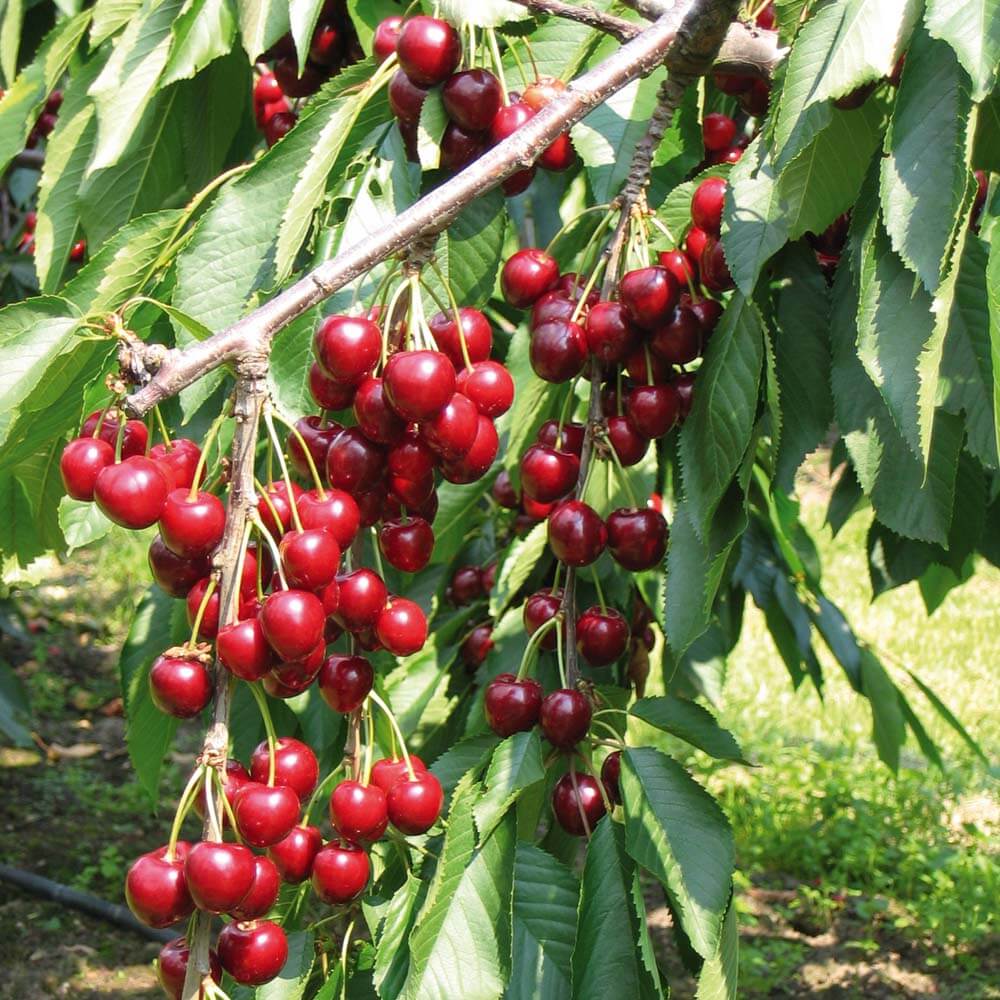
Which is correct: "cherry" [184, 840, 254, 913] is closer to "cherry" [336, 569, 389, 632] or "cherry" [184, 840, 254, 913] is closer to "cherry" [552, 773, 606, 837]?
"cherry" [336, 569, 389, 632]

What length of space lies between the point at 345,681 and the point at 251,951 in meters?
0.18

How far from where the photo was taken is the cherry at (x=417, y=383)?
2.61 feet

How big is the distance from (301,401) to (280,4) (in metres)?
0.38

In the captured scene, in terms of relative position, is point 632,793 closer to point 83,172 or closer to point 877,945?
point 83,172

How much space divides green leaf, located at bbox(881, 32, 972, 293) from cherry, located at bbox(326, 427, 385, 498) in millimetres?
367

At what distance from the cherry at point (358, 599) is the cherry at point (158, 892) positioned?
19 cm

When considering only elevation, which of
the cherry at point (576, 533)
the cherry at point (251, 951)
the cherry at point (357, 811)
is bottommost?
the cherry at point (251, 951)

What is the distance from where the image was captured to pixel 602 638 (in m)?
1.09

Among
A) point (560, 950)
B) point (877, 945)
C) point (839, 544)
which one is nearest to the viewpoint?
point (560, 950)

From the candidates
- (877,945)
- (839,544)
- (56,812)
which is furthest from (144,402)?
(839,544)

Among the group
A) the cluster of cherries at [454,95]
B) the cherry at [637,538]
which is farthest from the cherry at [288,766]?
the cluster of cherries at [454,95]

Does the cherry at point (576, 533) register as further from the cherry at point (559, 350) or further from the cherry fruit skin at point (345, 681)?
the cherry fruit skin at point (345, 681)

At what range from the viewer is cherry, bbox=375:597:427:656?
35.1 inches

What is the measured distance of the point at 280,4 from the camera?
116 centimetres
